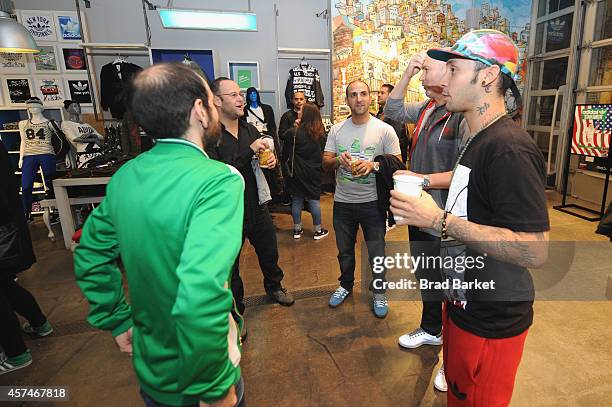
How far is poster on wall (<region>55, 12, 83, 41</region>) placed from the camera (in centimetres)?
550

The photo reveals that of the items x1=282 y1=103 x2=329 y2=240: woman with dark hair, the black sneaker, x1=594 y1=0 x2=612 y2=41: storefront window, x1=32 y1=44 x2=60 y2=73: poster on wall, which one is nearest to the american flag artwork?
x1=594 y1=0 x2=612 y2=41: storefront window

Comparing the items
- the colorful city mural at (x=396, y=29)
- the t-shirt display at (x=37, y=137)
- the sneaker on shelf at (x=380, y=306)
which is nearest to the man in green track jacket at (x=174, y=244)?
the sneaker on shelf at (x=380, y=306)

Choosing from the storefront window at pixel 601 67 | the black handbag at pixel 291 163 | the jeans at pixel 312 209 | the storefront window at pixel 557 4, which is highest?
the storefront window at pixel 557 4

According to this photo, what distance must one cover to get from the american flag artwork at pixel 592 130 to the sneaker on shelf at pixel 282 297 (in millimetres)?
4570

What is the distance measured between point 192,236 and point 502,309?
3.24ft

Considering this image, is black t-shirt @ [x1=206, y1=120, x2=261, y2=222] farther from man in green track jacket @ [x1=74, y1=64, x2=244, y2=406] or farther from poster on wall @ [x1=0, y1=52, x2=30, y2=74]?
poster on wall @ [x1=0, y1=52, x2=30, y2=74]

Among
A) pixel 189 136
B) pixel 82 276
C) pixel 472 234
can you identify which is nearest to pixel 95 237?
pixel 82 276

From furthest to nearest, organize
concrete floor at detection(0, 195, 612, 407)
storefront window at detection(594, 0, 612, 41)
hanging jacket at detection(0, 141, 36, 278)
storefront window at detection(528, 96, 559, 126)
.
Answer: storefront window at detection(528, 96, 559, 126)
storefront window at detection(594, 0, 612, 41)
hanging jacket at detection(0, 141, 36, 278)
concrete floor at detection(0, 195, 612, 407)

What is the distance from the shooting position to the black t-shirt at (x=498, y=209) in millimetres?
967

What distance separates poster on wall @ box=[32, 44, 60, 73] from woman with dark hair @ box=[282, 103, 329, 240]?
4355 mm

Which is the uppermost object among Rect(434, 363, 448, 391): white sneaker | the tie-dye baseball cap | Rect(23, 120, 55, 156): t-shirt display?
the tie-dye baseball cap

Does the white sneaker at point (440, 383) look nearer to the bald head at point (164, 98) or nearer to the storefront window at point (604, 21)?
the bald head at point (164, 98)

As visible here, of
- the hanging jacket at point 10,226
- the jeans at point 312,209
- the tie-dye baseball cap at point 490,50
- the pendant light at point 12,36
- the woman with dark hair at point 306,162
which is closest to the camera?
the tie-dye baseball cap at point 490,50

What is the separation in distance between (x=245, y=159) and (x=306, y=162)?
1.97 metres
